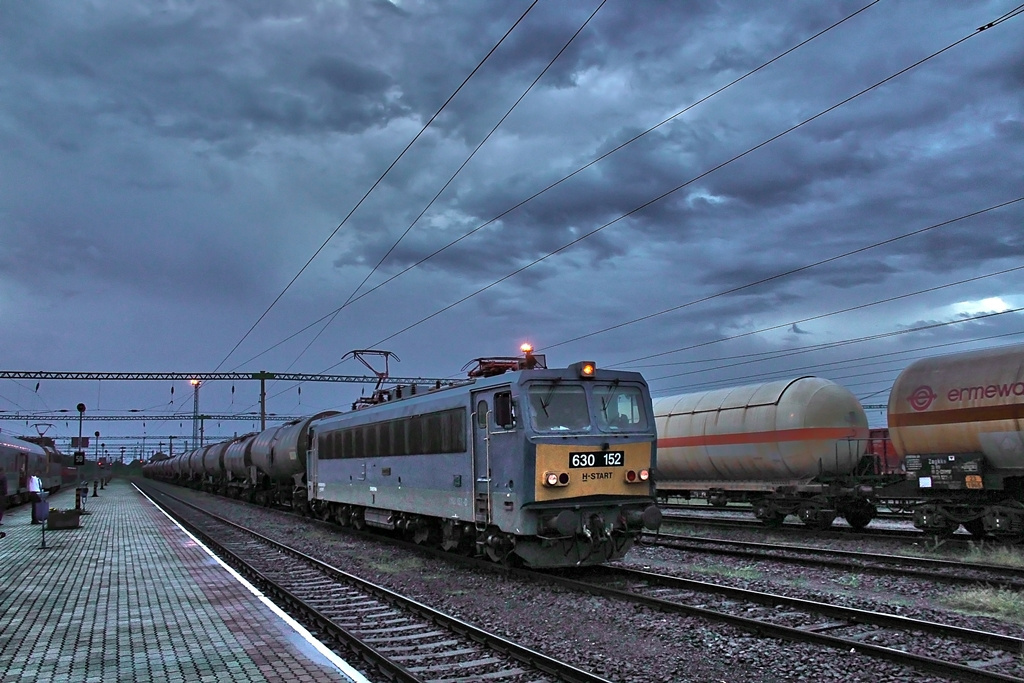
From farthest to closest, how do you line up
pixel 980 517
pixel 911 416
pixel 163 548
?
pixel 163 548
pixel 911 416
pixel 980 517

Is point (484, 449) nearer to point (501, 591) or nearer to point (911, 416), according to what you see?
point (501, 591)

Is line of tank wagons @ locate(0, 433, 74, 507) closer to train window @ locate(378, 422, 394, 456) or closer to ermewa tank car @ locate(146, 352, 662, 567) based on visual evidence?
train window @ locate(378, 422, 394, 456)

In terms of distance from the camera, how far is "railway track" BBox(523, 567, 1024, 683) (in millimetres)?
7316

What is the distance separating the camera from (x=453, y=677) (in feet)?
24.5

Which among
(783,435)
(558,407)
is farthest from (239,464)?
(558,407)

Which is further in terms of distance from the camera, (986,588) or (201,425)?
(201,425)

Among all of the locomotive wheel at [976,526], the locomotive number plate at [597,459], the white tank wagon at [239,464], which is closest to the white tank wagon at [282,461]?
the white tank wagon at [239,464]

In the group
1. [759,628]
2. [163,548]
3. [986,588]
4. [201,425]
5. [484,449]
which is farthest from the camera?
[201,425]

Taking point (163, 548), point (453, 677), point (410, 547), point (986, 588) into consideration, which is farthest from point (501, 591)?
point (163, 548)

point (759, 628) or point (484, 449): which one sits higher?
point (484, 449)

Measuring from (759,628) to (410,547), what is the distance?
974 cm

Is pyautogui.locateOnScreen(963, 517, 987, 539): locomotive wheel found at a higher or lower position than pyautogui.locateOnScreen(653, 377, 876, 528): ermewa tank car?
lower

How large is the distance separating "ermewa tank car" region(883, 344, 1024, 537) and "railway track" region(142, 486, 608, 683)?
11.5m

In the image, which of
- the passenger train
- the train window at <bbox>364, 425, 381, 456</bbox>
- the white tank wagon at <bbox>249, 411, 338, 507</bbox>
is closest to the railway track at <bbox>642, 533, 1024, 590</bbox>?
the passenger train
